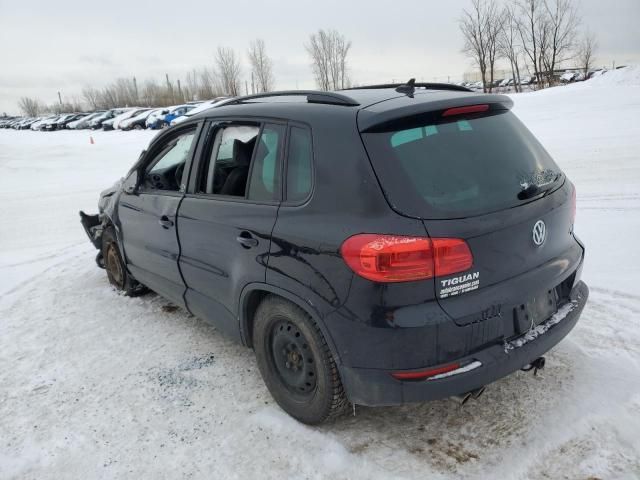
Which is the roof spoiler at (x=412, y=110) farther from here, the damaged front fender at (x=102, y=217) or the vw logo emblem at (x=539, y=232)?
the damaged front fender at (x=102, y=217)

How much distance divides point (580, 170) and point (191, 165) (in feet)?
24.6

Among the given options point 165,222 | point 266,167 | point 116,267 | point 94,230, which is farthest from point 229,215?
point 94,230

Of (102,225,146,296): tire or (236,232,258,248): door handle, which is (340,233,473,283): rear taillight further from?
(102,225,146,296): tire

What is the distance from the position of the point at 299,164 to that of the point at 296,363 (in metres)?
1.12

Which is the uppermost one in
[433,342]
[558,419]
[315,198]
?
[315,198]

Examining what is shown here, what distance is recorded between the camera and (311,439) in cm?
281

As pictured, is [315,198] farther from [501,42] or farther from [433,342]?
[501,42]

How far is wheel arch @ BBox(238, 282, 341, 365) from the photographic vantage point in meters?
2.53

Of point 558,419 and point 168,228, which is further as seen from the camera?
point 168,228

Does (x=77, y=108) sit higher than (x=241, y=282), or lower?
higher

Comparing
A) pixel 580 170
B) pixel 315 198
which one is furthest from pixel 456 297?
pixel 580 170

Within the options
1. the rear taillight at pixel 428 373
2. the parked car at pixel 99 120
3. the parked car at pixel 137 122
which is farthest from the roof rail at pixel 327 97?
the parked car at pixel 99 120

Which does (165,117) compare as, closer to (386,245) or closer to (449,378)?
(386,245)

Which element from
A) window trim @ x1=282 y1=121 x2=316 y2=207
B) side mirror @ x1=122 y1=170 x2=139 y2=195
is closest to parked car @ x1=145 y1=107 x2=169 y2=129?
side mirror @ x1=122 y1=170 x2=139 y2=195
